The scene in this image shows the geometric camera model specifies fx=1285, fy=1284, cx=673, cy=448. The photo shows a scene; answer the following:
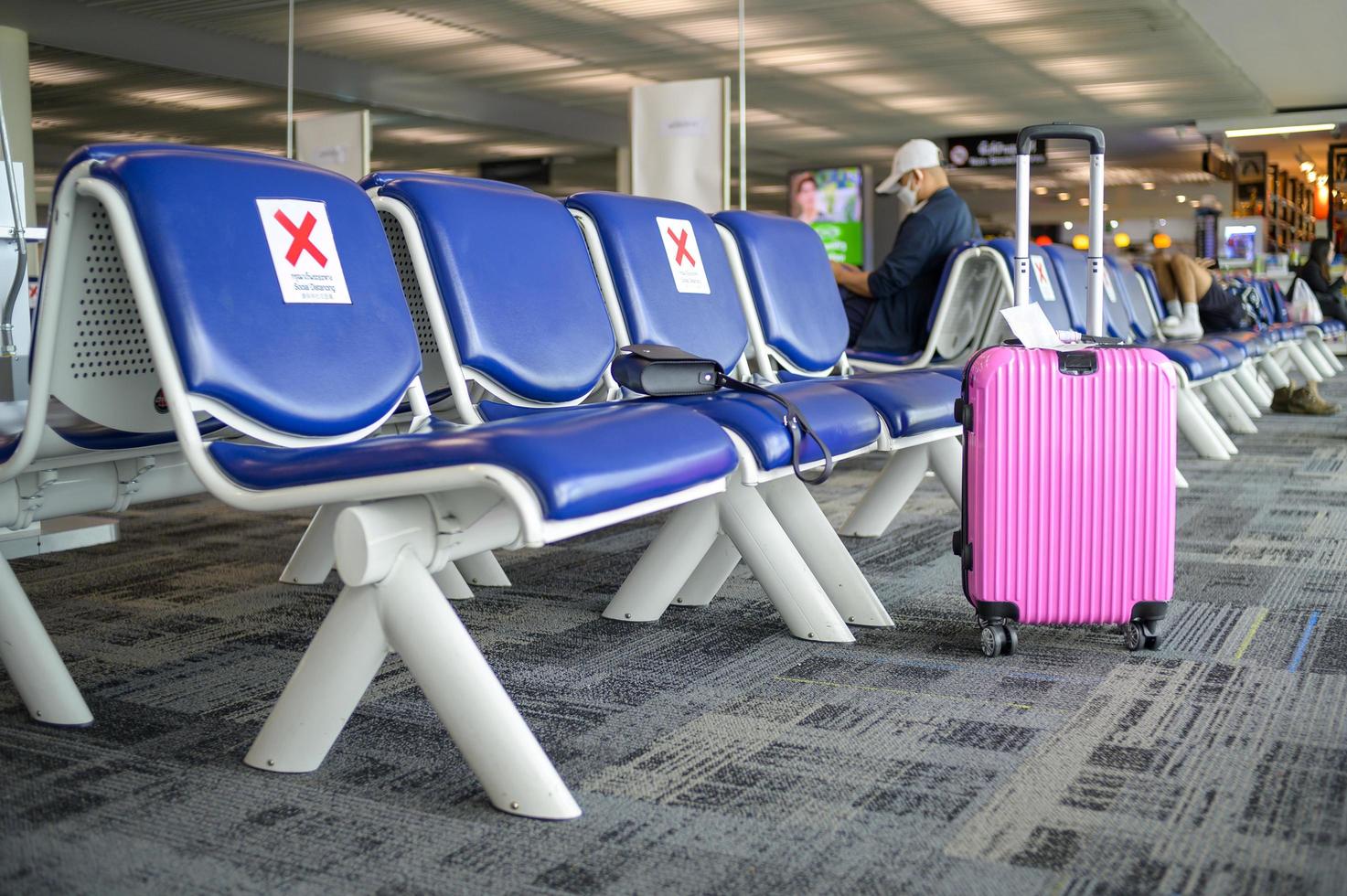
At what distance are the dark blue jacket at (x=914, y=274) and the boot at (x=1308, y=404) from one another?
4.06m

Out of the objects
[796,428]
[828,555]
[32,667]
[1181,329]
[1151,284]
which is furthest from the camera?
[1151,284]

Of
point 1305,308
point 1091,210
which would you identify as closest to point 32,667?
point 1091,210

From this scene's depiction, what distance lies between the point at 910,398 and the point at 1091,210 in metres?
0.49

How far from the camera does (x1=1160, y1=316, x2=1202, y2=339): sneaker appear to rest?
6.98 m

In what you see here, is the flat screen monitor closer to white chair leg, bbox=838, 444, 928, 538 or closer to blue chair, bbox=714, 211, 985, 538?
white chair leg, bbox=838, 444, 928, 538

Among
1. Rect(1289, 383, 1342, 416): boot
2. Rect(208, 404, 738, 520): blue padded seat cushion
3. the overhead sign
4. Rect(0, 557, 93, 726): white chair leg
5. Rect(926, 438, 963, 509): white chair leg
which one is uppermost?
the overhead sign

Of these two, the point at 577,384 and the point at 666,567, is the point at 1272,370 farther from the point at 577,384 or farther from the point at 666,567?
the point at 577,384

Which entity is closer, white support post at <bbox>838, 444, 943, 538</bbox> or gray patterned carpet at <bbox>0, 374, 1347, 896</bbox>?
gray patterned carpet at <bbox>0, 374, 1347, 896</bbox>

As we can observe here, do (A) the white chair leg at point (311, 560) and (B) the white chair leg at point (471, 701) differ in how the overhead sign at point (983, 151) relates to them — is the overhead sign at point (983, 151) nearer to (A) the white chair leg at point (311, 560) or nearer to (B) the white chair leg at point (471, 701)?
(A) the white chair leg at point (311, 560)

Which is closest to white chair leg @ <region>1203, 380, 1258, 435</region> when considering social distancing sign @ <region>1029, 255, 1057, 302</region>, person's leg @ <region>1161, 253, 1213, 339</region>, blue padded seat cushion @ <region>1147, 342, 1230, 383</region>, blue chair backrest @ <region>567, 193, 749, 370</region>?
person's leg @ <region>1161, 253, 1213, 339</region>

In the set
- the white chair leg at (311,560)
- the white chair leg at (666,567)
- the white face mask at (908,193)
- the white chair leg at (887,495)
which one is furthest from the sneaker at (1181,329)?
the white chair leg at (311,560)

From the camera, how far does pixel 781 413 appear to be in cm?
207

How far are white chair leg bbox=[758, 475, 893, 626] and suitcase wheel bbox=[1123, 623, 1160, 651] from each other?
43 cm

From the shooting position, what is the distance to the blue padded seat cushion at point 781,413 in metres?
1.99
